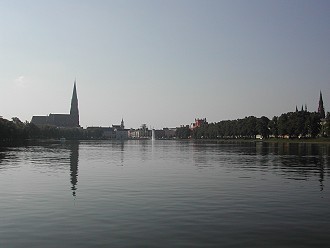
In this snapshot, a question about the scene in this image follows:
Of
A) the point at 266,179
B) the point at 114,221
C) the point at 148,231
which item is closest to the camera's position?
the point at 148,231

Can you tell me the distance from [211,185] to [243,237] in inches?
754

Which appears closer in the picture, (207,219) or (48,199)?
(207,219)

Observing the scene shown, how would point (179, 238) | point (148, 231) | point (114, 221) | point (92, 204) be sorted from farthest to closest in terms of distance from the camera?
point (92, 204) → point (114, 221) → point (148, 231) → point (179, 238)

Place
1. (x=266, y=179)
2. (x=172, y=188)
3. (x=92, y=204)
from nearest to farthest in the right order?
(x=92, y=204), (x=172, y=188), (x=266, y=179)

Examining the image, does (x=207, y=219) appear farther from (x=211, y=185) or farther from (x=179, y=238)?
(x=211, y=185)

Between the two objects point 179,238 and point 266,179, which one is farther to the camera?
point 266,179

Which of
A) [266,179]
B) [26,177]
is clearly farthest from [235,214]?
[26,177]

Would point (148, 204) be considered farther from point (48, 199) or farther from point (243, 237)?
point (243, 237)

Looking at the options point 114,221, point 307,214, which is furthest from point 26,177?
point 307,214

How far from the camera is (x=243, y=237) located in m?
19.1

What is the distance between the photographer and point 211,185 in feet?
126

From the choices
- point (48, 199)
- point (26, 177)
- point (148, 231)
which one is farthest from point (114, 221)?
point (26, 177)

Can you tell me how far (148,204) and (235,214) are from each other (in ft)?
20.8

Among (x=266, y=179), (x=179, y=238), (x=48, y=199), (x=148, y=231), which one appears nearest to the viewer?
(x=179, y=238)
